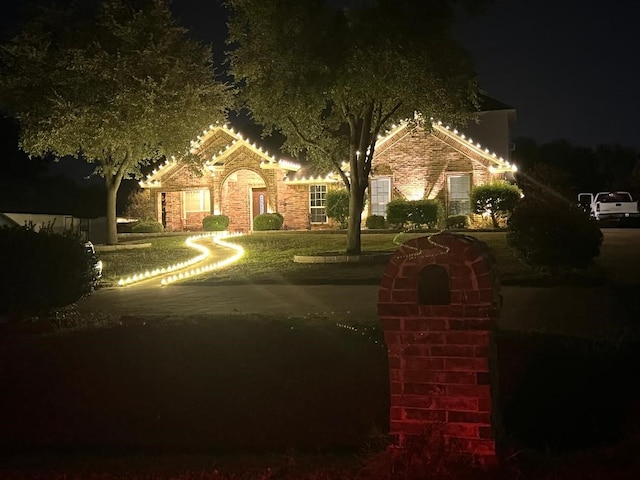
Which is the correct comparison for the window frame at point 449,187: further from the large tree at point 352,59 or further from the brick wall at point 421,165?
the large tree at point 352,59

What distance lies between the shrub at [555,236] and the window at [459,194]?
705 inches

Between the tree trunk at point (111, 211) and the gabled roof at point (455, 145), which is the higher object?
the gabled roof at point (455, 145)

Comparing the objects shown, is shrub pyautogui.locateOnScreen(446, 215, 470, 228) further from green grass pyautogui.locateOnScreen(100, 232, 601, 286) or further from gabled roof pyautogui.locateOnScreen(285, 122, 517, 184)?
green grass pyautogui.locateOnScreen(100, 232, 601, 286)

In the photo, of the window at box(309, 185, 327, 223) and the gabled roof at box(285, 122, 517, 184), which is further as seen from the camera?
the window at box(309, 185, 327, 223)

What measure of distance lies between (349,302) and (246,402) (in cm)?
595

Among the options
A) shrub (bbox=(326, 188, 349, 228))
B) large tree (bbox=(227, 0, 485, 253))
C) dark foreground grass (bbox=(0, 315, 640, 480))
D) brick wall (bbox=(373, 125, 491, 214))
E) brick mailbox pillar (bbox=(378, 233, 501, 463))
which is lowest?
dark foreground grass (bbox=(0, 315, 640, 480))

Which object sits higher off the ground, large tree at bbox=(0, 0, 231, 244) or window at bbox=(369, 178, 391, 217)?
large tree at bbox=(0, 0, 231, 244)

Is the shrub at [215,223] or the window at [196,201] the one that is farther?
the window at [196,201]

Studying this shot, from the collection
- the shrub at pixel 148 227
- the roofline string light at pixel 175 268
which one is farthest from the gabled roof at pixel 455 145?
the shrub at pixel 148 227

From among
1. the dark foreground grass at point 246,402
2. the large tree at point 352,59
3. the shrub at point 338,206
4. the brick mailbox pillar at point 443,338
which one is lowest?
the dark foreground grass at point 246,402

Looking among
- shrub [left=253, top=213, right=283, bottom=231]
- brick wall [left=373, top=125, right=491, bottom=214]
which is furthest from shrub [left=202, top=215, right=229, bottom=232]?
brick wall [left=373, top=125, right=491, bottom=214]

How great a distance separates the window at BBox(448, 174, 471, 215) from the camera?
32.3 meters

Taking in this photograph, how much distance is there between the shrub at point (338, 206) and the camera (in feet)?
105

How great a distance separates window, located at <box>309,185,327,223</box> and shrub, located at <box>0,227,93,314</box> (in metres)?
24.2
